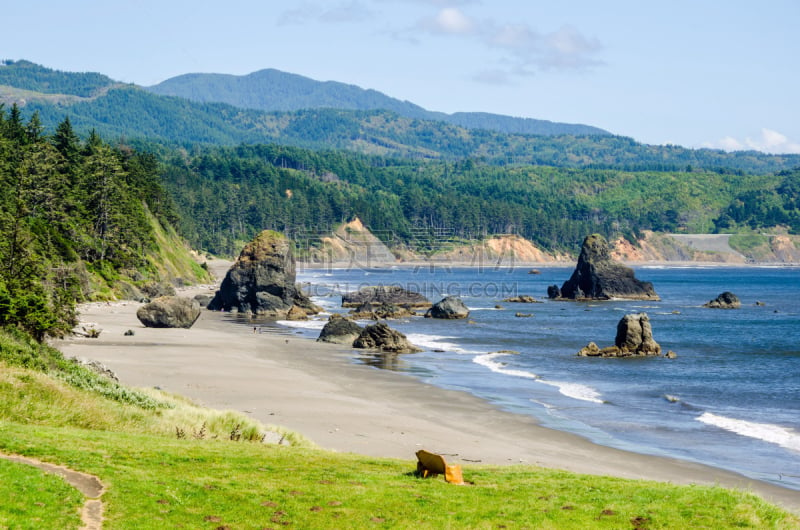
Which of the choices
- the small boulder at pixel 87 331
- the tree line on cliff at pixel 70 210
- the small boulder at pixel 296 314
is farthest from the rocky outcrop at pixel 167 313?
the small boulder at pixel 296 314

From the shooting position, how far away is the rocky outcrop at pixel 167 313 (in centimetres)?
6575

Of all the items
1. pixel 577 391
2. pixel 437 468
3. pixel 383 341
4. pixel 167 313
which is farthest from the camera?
pixel 167 313

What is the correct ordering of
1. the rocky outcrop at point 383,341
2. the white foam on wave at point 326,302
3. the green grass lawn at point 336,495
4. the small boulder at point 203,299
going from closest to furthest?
the green grass lawn at point 336,495, the rocky outcrop at point 383,341, the small boulder at point 203,299, the white foam on wave at point 326,302

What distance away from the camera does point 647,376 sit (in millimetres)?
52531

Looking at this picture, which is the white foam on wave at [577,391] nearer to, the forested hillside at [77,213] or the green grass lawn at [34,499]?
the forested hillside at [77,213]

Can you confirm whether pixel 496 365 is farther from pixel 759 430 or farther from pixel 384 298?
pixel 384 298

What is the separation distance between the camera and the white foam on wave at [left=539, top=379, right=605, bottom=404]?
1730 inches

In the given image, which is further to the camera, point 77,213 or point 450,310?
point 77,213

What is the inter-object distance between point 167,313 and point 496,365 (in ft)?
91.5

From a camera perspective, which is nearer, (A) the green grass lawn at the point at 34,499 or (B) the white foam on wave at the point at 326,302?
(A) the green grass lawn at the point at 34,499

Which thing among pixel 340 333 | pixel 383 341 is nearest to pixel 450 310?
pixel 340 333

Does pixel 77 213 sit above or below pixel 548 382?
above

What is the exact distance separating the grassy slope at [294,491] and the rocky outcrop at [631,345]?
126 ft

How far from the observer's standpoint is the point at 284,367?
5047 centimetres
